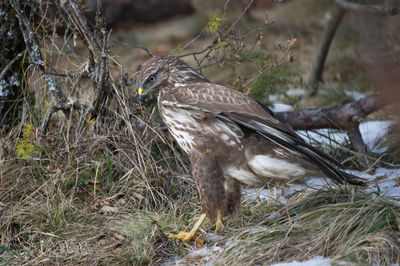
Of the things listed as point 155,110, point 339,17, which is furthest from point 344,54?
point 155,110

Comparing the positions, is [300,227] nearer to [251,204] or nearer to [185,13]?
[251,204]

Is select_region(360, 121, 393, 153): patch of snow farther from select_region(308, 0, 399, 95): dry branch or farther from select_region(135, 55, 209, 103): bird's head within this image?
select_region(135, 55, 209, 103): bird's head

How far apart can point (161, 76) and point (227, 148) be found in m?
0.83

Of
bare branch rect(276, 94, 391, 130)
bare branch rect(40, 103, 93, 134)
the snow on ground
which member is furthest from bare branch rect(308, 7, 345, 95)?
bare branch rect(40, 103, 93, 134)

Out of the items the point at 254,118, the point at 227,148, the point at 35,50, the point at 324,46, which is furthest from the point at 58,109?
the point at 324,46

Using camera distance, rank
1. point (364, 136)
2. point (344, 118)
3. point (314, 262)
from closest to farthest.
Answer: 1. point (314, 262)
2. point (344, 118)
3. point (364, 136)

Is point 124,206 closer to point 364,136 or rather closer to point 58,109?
point 58,109

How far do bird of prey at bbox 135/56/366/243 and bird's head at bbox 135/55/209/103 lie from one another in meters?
0.25

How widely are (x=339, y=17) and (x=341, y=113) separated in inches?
86.3

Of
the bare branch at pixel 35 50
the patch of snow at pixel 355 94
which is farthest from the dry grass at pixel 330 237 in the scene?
the patch of snow at pixel 355 94

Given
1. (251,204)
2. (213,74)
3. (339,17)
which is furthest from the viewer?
(213,74)

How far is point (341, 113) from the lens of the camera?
4.61 metres

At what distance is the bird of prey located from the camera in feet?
11.1

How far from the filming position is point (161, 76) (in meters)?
3.93
